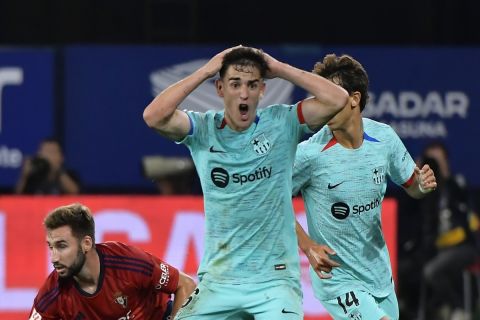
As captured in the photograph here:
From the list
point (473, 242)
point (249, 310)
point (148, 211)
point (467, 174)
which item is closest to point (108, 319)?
point (249, 310)

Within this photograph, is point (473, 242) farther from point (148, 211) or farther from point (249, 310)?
point (249, 310)

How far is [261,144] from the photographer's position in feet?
27.8

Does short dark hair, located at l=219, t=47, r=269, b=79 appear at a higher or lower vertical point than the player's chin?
higher

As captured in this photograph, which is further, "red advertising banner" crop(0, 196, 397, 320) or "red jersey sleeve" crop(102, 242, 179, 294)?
"red advertising banner" crop(0, 196, 397, 320)

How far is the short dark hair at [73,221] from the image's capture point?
8820 millimetres

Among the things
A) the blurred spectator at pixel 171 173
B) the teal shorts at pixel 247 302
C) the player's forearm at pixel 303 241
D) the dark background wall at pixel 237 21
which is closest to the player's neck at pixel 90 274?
the teal shorts at pixel 247 302

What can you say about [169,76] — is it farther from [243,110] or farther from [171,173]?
[243,110]

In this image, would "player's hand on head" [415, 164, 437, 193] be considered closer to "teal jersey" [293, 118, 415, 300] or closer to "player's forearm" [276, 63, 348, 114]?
"teal jersey" [293, 118, 415, 300]

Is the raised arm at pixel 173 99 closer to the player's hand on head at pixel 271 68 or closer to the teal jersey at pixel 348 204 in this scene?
the player's hand on head at pixel 271 68

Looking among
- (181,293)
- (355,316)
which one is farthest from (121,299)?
(355,316)

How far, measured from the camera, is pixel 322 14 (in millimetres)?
15625

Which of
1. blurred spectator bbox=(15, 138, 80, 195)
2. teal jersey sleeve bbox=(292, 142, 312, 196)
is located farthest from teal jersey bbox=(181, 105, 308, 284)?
blurred spectator bbox=(15, 138, 80, 195)

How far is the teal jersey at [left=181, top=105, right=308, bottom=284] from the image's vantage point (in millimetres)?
8430

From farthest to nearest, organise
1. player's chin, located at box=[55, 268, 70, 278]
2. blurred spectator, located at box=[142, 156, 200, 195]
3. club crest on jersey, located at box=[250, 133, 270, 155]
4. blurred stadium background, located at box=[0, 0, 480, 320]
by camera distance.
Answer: blurred stadium background, located at box=[0, 0, 480, 320], blurred spectator, located at box=[142, 156, 200, 195], player's chin, located at box=[55, 268, 70, 278], club crest on jersey, located at box=[250, 133, 270, 155]
